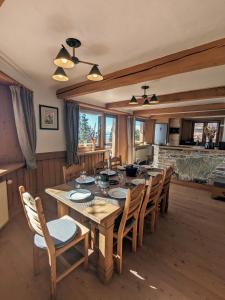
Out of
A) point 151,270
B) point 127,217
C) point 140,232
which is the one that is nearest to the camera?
point 127,217

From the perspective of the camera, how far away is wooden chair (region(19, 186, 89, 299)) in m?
1.18

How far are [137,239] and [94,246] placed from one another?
1.82ft

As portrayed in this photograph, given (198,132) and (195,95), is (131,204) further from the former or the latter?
(198,132)

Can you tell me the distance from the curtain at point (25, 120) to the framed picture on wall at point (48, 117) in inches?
13.3

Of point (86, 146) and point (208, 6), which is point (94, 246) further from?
point (86, 146)

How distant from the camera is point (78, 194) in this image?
1.72 m

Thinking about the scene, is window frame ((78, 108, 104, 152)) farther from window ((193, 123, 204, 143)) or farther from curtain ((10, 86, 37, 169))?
window ((193, 123, 204, 143))

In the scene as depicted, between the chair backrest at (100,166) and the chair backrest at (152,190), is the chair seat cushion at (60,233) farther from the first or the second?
the chair backrest at (100,166)

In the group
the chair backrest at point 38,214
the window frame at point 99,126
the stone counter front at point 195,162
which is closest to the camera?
the chair backrest at point 38,214

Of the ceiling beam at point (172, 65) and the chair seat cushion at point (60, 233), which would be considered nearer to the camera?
the chair seat cushion at point (60, 233)

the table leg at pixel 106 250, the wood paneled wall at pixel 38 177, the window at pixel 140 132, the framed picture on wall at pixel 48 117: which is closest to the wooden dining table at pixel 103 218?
the table leg at pixel 106 250

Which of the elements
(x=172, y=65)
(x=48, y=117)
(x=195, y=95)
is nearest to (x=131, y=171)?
(x=172, y=65)

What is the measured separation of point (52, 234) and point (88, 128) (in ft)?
10.2

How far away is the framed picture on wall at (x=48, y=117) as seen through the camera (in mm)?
2986
